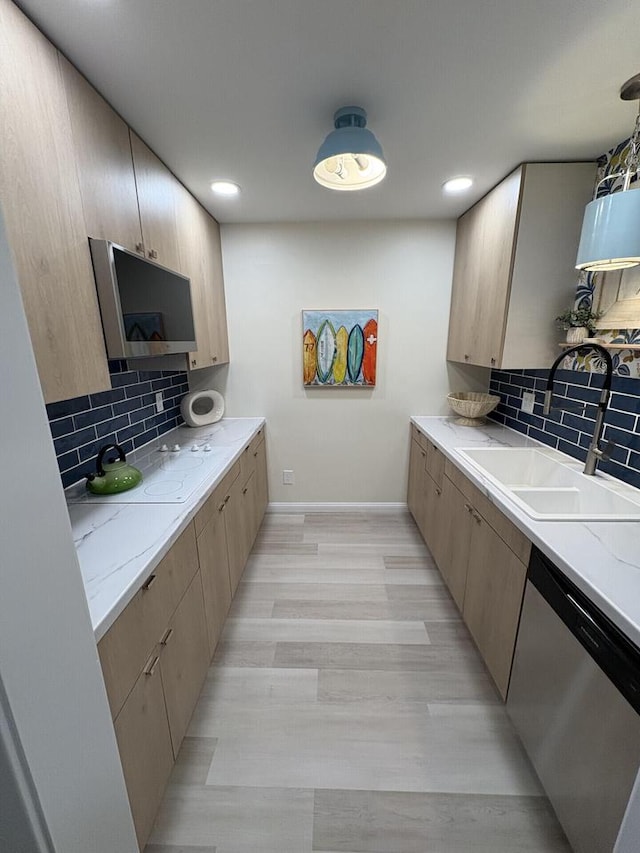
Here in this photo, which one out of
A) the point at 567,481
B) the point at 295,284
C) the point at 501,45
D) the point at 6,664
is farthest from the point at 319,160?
the point at 567,481

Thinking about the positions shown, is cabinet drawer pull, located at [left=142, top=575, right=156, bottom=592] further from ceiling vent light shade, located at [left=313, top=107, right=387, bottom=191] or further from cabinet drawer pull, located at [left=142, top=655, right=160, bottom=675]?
ceiling vent light shade, located at [left=313, top=107, right=387, bottom=191]

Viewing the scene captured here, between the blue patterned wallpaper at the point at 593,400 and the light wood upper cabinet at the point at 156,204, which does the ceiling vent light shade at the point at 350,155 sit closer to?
the light wood upper cabinet at the point at 156,204

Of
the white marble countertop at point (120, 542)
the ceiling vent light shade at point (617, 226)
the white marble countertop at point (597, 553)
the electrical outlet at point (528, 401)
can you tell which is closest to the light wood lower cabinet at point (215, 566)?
the white marble countertop at point (120, 542)

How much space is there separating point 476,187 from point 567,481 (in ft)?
5.54

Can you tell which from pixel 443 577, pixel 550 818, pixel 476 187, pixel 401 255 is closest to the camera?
pixel 550 818

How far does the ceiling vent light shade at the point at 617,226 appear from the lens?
1102 mm

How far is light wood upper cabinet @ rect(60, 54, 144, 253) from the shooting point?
1054 millimetres

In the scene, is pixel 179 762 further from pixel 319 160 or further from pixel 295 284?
pixel 295 284

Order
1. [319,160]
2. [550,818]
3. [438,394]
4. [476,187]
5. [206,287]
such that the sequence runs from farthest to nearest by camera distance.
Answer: [438,394] < [206,287] < [476,187] < [319,160] < [550,818]

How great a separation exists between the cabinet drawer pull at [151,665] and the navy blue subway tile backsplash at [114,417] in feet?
2.74

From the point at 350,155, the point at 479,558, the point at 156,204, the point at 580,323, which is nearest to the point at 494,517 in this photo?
the point at 479,558

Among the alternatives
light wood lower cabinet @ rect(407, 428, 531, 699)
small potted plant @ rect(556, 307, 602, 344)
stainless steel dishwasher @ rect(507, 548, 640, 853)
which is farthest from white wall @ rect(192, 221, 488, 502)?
stainless steel dishwasher @ rect(507, 548, 640, 853)

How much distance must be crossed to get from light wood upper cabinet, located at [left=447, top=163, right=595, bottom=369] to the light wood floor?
1.56 metres

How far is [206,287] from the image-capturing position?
7.26 ft
